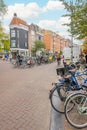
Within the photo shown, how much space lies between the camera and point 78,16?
40.5 feet

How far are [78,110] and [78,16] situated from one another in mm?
8475

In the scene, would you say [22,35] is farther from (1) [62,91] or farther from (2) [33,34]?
(1) [62,91]

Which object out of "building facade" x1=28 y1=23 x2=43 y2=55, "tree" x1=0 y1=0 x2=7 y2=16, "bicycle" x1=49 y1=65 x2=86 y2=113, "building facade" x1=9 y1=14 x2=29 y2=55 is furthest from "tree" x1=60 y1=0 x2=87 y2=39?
"building facade" x1=28 y1=23 x2=43 y2=55

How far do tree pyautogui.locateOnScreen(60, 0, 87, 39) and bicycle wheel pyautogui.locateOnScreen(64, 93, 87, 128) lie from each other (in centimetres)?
765

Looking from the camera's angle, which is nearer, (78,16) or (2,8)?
(78,16)

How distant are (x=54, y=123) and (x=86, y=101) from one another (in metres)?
0.98

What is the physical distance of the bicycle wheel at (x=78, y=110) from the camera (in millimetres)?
4637

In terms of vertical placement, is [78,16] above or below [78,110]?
above

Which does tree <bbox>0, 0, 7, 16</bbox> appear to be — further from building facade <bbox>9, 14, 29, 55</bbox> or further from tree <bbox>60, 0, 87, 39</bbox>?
building facade <bbox>9, 14, 29, 55</bbox>

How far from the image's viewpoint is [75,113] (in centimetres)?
497

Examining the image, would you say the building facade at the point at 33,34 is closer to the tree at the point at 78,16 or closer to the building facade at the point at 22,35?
the building facade at the point at 22,35

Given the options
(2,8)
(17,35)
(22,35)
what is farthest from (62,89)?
(22,35)

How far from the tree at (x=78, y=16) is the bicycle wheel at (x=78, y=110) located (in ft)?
25.1

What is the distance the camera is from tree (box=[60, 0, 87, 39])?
1206 centimetres
